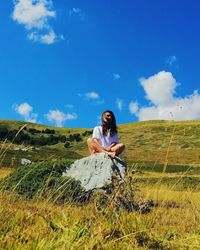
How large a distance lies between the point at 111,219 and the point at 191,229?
5.19 feet

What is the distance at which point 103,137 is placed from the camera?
11891 mm

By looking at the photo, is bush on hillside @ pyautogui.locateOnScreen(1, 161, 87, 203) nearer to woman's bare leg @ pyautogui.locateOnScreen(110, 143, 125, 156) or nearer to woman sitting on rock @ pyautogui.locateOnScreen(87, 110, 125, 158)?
woman sitting on rock @ pyautogui.locateOnScreen(87, 110, 125, 158)

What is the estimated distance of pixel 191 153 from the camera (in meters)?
88.8

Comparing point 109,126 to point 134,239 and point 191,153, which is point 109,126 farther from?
point 191,153

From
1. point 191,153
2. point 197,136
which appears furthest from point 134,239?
point 197,136

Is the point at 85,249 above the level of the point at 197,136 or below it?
below

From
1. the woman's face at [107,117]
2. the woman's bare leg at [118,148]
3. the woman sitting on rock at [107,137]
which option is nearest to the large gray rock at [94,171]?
the woman sitting on rock at [107,137]

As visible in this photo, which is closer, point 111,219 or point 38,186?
point 111,219

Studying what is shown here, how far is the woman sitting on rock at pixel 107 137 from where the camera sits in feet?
38.0

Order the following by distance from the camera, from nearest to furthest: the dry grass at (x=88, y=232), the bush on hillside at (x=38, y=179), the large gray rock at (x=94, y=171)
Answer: the dry grass at (x=88, y=232)
the large gray rock at (x=94, y=171)
the bush on hillside at (x=38, y=179)

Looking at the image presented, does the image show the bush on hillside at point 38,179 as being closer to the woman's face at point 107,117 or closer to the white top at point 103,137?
the white top at point 103,137

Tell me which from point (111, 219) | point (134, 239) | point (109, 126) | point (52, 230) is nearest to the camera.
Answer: point (52, 230)

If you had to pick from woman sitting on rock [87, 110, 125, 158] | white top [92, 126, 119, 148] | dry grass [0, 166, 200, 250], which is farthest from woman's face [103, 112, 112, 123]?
dry grass [0, 166, 200, 250]

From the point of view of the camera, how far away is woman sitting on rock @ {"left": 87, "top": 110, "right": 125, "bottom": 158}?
11594 millimetres
